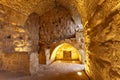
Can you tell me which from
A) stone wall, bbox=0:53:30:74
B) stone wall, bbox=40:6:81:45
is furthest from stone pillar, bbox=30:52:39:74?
stone wall, bbox=40:6:81:45

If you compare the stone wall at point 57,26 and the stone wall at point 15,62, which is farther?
the stone wall at point 57,26

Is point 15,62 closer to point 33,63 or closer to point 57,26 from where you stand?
point 33,63

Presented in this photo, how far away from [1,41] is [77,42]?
4.17 m

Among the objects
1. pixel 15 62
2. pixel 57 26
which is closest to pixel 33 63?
pixel 15 62

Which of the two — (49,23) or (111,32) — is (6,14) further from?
(111,32)

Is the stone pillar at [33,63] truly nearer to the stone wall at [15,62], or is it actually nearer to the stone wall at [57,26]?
the stone wall at [15,62]

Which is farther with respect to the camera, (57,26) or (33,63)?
(57,26)

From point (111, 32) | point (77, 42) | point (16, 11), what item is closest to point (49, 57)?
point (77, 42)

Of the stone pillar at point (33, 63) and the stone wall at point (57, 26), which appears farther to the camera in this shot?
the stone wall at point (57, 26)

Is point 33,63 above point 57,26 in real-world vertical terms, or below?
below

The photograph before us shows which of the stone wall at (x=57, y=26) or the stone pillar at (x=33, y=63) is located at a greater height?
the stone wall at (x=57, y=26)

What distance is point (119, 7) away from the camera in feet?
3.98

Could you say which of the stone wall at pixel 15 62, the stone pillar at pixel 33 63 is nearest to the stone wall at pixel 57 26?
the stone pillar at pixel 33 63

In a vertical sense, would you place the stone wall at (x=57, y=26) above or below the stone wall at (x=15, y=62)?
above
